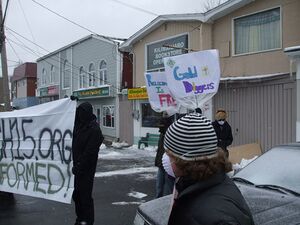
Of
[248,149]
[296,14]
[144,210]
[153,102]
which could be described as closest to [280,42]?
[296,14]

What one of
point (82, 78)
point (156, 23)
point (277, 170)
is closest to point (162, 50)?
point (156, 23)

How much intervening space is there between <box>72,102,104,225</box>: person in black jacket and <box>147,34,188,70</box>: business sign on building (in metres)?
11.7

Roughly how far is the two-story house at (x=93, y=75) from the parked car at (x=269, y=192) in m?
19.2

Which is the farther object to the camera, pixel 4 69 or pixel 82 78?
pixel 82 78

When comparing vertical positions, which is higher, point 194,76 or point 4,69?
point 4,69

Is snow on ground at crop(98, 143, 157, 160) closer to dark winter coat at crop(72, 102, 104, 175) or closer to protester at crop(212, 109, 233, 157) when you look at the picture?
protester at crop(212, 109, 233, 157)

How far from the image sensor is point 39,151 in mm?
6848

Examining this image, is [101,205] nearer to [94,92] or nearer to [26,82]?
[94,92]

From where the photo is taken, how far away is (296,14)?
1327 centimetres

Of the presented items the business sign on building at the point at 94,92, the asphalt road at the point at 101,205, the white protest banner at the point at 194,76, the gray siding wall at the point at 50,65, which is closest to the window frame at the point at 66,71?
the gray siding wall at the point at 50,65

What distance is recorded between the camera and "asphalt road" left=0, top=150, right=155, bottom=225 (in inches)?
277

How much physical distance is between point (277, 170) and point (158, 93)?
25.8 feet

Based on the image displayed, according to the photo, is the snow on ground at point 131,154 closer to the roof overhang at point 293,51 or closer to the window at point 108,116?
the window at point 108,116

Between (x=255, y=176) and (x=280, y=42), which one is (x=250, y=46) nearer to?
(x=280, y=42)
